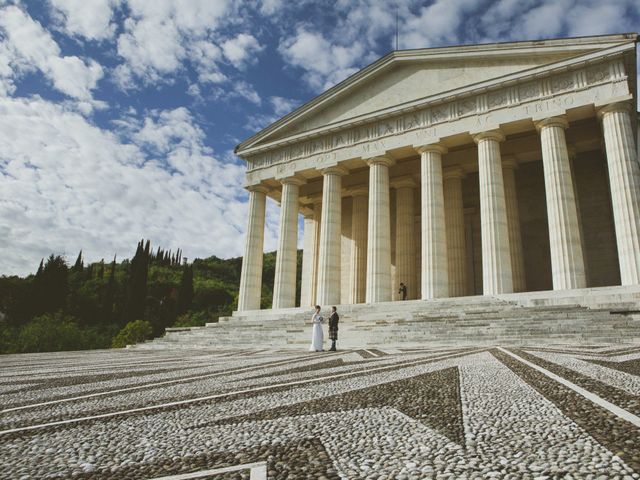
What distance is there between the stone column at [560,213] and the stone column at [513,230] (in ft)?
14.5

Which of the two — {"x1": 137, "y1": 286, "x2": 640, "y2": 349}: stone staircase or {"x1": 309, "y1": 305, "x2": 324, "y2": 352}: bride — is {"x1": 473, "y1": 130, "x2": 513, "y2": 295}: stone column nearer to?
{"x1": 137, "y1": 286, "x2": 640, "y2": 349}: stone staircase

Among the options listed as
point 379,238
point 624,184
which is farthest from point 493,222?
point 379,238

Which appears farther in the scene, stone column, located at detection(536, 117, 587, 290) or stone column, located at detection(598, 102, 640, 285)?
stone column, located at detection(536, 117, 587, 290)

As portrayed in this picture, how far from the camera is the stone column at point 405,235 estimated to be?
115 feet

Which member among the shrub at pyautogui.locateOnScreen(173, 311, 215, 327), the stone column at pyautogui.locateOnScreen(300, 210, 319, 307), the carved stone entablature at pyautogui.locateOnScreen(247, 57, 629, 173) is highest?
the carved stone entablature at pyautogui.locateOnScreen(247, 57, 629, 173)

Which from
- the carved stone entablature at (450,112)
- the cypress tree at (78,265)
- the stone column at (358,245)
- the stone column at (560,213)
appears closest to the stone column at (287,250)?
the carved stone entablature at (450,112)

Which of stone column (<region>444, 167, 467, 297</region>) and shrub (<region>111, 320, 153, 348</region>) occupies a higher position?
stone column (<region>444, 167, 467, 297</region>)

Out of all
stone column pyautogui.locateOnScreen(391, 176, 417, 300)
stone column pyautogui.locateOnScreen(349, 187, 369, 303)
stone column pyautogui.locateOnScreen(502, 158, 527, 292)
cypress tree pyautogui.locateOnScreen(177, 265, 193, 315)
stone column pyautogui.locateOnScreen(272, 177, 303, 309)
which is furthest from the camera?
cypress tree pyautogui.locateOnScreen(177, 265, 193, 315)

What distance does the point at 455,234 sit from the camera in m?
32.6

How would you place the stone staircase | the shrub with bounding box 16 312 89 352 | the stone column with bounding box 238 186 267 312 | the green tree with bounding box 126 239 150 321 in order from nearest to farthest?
the stone staircase
the shrub with bounding box 16 312 89 352
the stone column with bounding box 238 186 267 312
the green tree with bounding box 126 239 150 321

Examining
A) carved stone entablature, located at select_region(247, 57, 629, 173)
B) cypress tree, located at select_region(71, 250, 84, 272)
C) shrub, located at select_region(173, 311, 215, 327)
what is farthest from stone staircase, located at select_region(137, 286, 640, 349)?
cypress tree, located at select_region(71, 250, 84, 272)

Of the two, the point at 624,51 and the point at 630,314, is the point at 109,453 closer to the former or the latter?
the point at 630,314

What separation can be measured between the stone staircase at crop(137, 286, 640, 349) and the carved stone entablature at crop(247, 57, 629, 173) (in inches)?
474

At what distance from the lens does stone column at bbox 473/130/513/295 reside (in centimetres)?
2540
